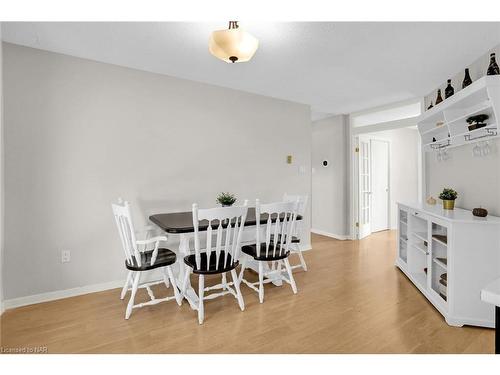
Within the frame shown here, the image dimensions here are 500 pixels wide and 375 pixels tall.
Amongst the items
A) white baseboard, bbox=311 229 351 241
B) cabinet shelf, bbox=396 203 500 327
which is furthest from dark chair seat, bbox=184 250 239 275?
white baseboard, bbox=311 229 351 241

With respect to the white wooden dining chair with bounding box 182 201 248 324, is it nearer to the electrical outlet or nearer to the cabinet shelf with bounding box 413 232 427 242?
the electrical outlet

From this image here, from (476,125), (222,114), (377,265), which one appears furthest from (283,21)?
(377,265)

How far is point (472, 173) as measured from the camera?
9.92ft

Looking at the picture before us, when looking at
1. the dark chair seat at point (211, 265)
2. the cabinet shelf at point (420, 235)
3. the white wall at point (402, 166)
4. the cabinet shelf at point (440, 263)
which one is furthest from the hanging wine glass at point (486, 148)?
the white wall at point (402, 166)

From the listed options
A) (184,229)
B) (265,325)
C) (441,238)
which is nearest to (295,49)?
(184,229)

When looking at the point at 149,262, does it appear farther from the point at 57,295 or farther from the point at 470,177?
the point at 470,177

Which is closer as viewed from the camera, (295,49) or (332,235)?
(295,49)

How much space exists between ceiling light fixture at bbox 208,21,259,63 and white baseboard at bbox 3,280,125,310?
2485 mm

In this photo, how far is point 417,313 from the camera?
2453 millimetres

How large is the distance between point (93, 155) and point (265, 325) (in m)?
2.27

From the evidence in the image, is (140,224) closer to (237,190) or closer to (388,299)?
(237,190)

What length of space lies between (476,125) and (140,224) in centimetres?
343

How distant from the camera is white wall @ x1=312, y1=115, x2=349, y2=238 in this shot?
17.7ft

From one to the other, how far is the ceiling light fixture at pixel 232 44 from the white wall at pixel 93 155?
1.51m
